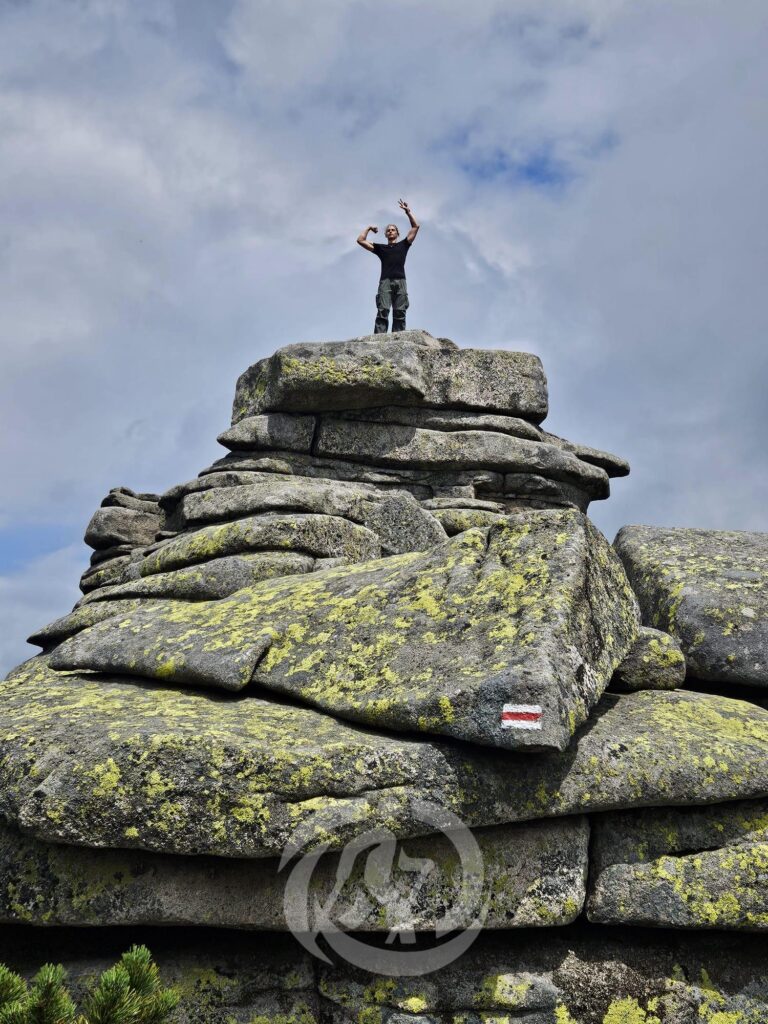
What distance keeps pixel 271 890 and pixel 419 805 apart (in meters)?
1.66

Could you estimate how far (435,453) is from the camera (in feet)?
78.5

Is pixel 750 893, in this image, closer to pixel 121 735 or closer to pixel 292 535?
pixel 121 735

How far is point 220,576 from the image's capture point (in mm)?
15492

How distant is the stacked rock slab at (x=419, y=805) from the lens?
931cm

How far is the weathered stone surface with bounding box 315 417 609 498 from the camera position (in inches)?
936

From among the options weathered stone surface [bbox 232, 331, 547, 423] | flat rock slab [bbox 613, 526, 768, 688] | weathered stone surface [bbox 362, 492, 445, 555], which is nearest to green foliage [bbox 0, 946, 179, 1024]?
flat rock slab [bbox 613, 526, 768, 688]

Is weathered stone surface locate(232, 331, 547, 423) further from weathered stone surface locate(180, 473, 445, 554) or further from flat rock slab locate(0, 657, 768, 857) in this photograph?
flat rock slab locate(0, 657, 768, 857)

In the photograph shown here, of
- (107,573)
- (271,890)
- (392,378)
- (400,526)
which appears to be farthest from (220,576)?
(392,378)

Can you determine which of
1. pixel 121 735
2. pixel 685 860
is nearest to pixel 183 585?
pixel 121 735

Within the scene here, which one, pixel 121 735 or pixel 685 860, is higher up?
pixel 121 735

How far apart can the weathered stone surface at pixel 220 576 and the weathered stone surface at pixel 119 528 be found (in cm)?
1064

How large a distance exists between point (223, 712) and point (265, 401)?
557 inches

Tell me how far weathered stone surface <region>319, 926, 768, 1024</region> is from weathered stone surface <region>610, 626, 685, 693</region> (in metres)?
3.02

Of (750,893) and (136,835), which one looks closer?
(136,835)
